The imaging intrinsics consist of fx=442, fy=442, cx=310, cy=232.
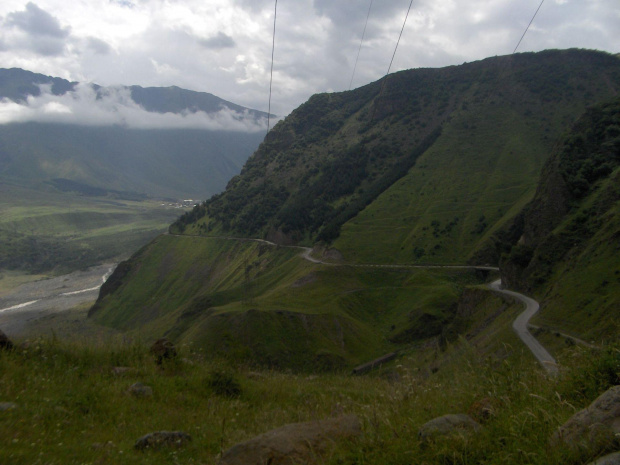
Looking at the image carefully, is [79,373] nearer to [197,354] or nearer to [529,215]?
[197,354]

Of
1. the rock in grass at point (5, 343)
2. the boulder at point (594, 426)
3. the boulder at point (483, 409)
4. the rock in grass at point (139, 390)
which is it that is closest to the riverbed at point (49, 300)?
the rock in grass at point (5, 343)

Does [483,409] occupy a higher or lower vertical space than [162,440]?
higher

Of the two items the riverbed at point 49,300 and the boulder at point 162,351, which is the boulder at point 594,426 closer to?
the boulder at point 162,351

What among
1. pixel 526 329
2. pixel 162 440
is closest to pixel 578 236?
pixel 526 329

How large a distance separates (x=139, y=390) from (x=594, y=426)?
708cm

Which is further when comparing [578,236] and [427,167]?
[427,167]

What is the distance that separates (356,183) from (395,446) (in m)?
144

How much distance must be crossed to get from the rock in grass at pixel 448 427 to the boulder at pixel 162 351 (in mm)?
6924

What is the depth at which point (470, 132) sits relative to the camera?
5197 inches

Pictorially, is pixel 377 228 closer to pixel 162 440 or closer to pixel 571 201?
pixel 571 201

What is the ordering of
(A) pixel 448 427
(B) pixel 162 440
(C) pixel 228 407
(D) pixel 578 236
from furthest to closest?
(D) pixel 578 236 < (C) pixel 228 407 < (B) pixel 162 440 < (A) pixel 448 427

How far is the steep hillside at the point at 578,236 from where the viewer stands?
3619 centimetres

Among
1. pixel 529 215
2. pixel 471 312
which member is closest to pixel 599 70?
pixel 529 215

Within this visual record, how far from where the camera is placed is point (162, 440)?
6.24 metres
